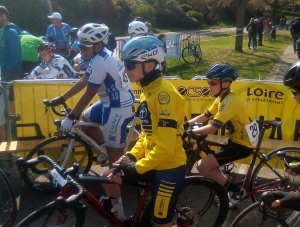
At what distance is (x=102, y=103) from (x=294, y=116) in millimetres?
2847

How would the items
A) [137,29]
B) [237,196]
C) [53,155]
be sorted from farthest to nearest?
[137,29]
[53,155]
[237,196]

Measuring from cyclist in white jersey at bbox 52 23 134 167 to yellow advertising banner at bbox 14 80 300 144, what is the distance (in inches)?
58.1

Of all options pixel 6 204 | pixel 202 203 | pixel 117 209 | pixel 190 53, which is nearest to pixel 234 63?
pixel 190 53

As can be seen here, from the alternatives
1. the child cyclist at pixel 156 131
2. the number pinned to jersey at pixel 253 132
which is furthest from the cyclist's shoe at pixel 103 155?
the child cyclist at pixel 156 131

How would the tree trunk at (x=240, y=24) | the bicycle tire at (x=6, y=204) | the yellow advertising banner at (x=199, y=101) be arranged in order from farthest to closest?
1. the tree trunk at (x=240, y=24)
2. the yellow advertising banner at (x=199, y=101)
3. the bicycle tire at (x=6, y=204)

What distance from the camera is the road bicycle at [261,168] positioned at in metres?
5.01

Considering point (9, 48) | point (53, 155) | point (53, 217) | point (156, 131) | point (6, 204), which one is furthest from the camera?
point (9, 48)

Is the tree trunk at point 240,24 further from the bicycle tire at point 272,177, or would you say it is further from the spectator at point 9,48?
the bicycle tire at point 272,177

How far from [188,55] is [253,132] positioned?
1392cm

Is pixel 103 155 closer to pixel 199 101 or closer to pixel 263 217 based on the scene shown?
pixel 199 101

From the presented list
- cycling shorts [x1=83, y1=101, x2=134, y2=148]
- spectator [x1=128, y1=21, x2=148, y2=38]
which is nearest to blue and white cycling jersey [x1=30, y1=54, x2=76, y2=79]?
spectator [x1=128, y1=21, x2=148, y2=38]

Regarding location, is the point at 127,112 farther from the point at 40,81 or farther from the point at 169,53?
the point at 169,53

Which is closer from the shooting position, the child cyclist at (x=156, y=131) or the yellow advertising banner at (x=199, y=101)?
the child cyclist at (x=156, y=131)

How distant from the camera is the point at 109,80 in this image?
479cm
